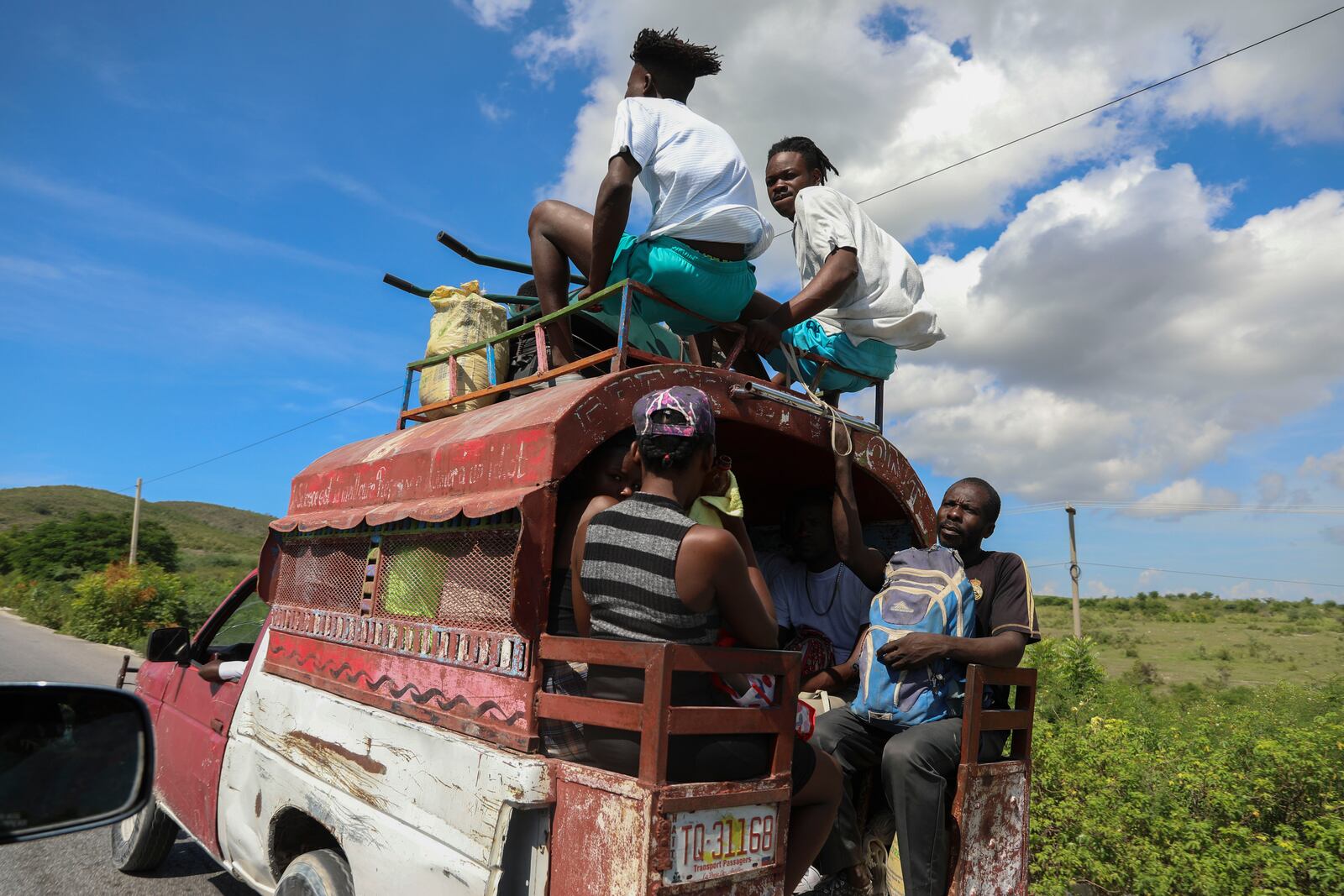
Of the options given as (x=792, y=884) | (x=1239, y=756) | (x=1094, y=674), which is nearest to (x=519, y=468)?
(x=792, y=884)

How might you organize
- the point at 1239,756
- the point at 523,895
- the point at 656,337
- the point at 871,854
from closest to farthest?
the point at 523,895
the point at 871,854
the point at 656,337
the point at 1239,756

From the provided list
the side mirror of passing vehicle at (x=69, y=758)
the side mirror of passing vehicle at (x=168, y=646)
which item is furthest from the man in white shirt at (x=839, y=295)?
the side mirror of passing vehicle at (x=168, y=646)

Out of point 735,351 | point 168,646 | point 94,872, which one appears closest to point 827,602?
point 735,351

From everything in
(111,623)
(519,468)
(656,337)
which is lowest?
(111,623)

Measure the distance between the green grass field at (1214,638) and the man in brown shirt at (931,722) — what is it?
2063 cm

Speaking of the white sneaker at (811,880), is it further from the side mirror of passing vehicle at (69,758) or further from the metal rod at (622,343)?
the side mirror of passing vehicle at (69,758)

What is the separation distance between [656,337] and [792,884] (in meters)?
2.61

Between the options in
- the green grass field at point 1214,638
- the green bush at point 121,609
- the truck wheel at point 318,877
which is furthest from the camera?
the green grass field at point 1214,638

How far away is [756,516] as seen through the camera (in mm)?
4629

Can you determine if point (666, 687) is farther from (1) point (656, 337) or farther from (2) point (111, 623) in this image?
Answer: (2) point (111, 623)

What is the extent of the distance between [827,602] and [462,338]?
204cm

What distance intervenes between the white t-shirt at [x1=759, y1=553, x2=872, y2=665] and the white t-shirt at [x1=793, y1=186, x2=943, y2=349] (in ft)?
3.42

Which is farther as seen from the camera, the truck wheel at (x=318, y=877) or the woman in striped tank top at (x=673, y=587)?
the truck wheel at (x=318, y=877)

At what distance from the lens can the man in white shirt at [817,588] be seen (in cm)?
388
